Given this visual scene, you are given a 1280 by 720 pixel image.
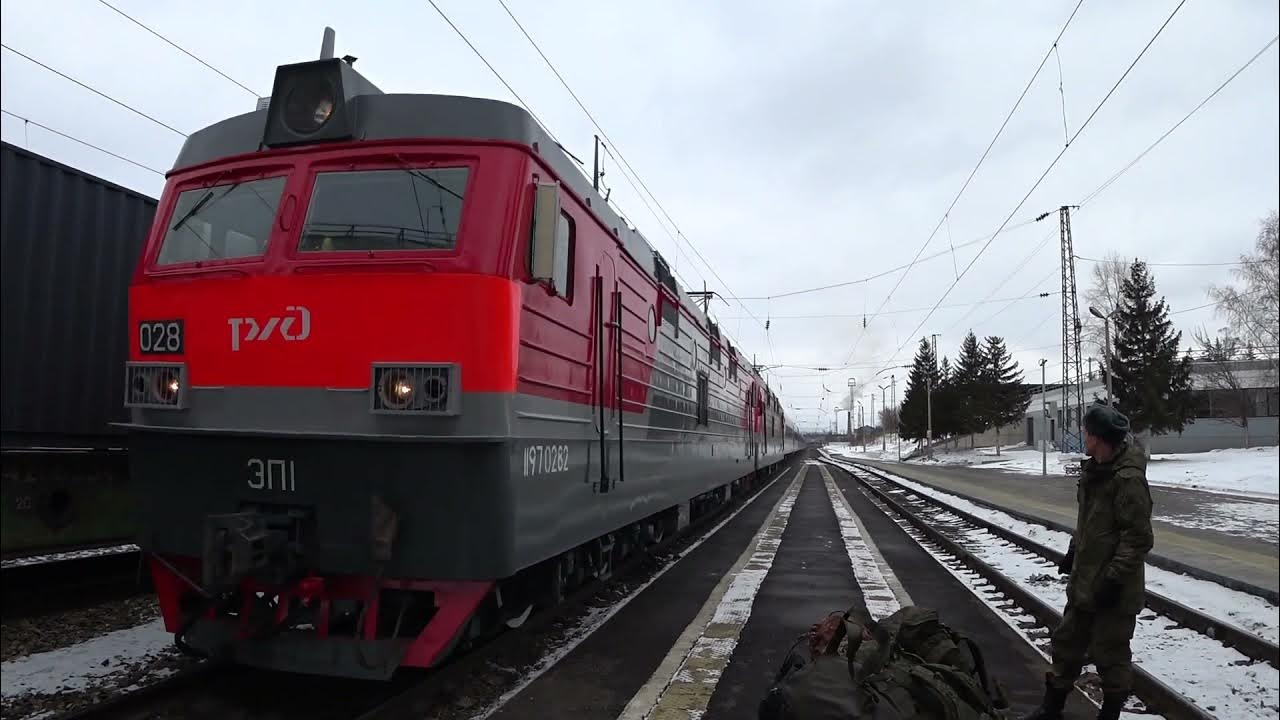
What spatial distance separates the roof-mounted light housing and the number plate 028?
1.14m

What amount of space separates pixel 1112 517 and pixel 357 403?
3836mm

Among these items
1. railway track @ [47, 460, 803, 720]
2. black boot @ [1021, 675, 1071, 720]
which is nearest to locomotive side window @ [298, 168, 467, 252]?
railway track @ [47, 460, 803, 720]

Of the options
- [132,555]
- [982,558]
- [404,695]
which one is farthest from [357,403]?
[982,558]

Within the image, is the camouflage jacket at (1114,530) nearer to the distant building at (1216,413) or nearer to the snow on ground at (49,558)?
the distant building at (1216,413)

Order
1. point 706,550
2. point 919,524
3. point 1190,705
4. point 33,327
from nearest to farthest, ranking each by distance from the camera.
Answer: point 1190,705 < point 33,327 < point 706,550 < point 919,524

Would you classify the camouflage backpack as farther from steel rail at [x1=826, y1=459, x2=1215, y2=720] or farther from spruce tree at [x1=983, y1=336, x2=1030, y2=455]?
spruce tree at [x1=983, y1=336, x2=1030, y2=455]

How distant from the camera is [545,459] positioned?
14.2ft

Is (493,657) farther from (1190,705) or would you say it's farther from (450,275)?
(1190,705)

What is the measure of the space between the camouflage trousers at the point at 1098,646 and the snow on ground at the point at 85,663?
17.6 ft

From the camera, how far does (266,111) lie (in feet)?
14.4

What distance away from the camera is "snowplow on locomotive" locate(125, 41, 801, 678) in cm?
372

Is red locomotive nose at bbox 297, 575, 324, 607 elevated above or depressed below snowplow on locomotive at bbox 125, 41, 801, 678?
below

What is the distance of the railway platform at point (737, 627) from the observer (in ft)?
14.8

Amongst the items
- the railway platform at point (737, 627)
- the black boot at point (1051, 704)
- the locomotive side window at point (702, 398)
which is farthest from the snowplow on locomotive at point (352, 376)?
the locomotive side window at point (702, 398)
